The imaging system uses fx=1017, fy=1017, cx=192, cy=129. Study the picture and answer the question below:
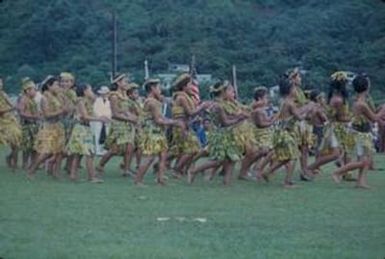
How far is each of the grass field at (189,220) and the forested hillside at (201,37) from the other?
13677 mm

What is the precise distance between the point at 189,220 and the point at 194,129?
5.51 meters

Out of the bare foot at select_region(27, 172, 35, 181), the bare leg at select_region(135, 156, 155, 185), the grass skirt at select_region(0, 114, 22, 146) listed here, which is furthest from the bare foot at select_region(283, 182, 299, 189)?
the grass skirt at select_region(0, 114, 22, 146)

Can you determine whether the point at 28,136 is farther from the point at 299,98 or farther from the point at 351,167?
the point at 351,167

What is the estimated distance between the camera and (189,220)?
9414 mm

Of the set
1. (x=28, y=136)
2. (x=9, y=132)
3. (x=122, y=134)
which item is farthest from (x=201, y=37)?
A: (x=122, y=134)

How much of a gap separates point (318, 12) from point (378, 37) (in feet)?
7.06

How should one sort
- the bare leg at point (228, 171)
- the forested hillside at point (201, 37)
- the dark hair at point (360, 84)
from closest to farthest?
1. the dark hair at point (360, 84)
2. the bare leg at point (228, 171)
3. the forested hillside at point (201, 37)

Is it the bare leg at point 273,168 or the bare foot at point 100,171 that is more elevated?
the bare leg at point 273,168

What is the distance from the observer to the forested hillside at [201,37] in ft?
88.4

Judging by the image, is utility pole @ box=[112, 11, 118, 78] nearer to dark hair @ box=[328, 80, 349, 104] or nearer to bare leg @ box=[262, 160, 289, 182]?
bare leg @ box=[262, 160, 289, 182]

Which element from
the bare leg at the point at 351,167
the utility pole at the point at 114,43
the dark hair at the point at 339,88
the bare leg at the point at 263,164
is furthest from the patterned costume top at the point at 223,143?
the utility pole at the point at 114,43

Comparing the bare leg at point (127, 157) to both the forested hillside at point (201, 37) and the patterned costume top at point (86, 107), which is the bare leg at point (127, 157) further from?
the forested hillside at point (201, 37)

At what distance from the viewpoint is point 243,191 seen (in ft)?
41.3

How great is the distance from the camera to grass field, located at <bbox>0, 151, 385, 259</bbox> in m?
7.70
